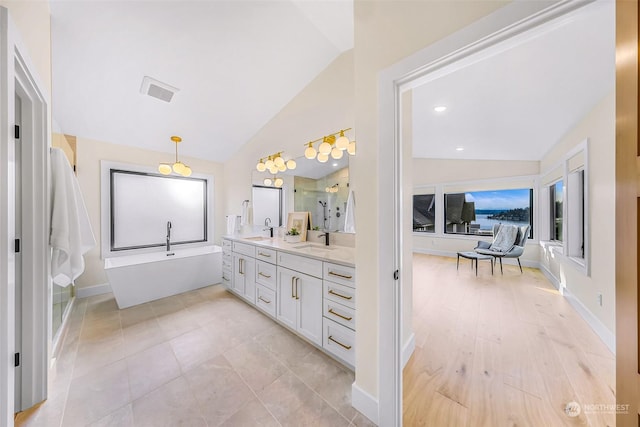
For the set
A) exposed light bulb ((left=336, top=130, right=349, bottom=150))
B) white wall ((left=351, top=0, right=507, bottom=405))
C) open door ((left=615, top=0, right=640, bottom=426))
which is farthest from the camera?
exposed light bulb ((left=336, top=130, right=349, bottom=150))

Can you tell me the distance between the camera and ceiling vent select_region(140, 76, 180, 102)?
240 cm

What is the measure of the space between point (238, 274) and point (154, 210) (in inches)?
80.2

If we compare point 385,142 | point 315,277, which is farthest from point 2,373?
point 385,142

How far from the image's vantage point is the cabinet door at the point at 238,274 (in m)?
2.99

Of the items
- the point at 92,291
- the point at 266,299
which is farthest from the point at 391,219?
the point at 92,291

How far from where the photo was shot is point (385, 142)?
123cm

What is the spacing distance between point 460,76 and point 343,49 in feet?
3.98

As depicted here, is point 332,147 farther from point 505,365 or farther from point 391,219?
point 505,365

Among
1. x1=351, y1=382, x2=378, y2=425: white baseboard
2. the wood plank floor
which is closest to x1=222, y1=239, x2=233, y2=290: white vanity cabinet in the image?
x1=351, y1=382, x2=378, y2=425: white baseboard

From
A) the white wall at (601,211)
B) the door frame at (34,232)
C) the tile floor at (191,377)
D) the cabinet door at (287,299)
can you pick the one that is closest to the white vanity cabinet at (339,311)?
the tile floor at (191,377)

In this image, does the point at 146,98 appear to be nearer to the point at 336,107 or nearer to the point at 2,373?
the point at 336,107

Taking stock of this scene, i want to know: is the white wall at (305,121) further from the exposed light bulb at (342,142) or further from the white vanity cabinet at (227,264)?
the white vanity cabinet at (227,264)

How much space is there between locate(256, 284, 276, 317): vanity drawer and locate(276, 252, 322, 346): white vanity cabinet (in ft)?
0.32

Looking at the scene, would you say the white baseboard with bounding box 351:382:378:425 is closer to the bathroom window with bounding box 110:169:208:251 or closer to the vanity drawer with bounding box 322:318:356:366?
the vanity drawer with bounding box 322:318:356:366
